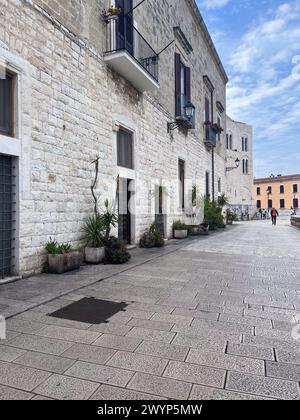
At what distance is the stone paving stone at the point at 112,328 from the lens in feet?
9.34

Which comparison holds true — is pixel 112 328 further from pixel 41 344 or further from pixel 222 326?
pixel 222 326

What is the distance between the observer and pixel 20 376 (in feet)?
6.82

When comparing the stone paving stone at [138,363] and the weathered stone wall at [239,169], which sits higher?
the weathered stone wall at [239,169]

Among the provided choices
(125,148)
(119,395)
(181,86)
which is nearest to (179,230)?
(125,148)

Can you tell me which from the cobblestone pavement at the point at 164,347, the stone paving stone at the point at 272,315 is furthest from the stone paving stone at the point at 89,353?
the stone paving stone at the point at 272,315

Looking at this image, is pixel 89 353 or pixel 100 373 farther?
pixel 89 353

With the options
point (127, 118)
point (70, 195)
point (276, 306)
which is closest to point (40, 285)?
point (70, 195)

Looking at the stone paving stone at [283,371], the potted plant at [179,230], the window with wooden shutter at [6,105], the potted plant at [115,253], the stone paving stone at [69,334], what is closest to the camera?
the stone paving stone at [283,371]

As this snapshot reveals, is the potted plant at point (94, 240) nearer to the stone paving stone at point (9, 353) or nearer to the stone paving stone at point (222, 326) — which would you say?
the stone paving stone at point (222, 326)

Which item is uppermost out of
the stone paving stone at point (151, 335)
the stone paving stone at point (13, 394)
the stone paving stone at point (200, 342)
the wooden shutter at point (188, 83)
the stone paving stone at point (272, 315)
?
the wooden shutter at point (188, 83)

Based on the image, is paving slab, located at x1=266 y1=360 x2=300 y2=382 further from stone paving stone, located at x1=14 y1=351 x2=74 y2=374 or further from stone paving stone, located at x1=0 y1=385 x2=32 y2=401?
stone paving stone, located at x1=0 y1=385 x2=32 y2=401

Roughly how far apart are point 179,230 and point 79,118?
21.7ft

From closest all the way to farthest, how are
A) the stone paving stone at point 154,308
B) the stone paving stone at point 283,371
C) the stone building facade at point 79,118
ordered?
the stone paving stone at point 283,371
the stone paving stone at point 154,308
the stone building facade at point 79,118

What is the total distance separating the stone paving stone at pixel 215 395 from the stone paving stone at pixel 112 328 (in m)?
1.04
